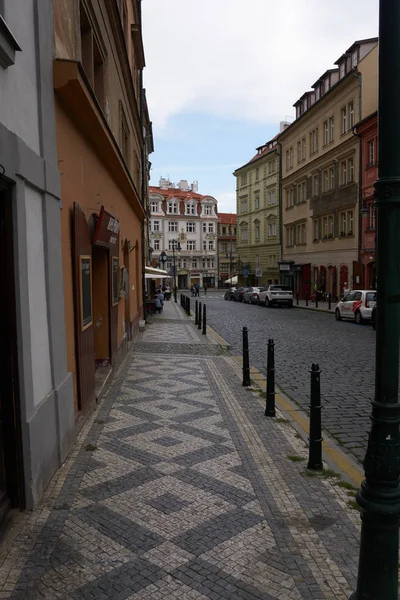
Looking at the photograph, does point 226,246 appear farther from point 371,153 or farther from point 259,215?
point 371,153

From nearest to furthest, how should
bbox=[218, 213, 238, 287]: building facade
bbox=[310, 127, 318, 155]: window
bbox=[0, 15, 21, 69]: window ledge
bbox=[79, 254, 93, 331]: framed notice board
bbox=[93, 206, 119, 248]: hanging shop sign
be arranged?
bbox=[0, 15, 21, 69]: window ledge < bbox=[79, 254, 93, 331]: framed notice board < bbox=[93, 206, 119, 248]: hanging shop sign < bbox=[310, 127, 318, 155]: window < bbox=[218, 213, 238, 287]: building facade

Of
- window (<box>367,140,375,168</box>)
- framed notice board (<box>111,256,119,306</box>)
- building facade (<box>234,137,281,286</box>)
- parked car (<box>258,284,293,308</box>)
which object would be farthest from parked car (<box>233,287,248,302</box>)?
framed notice board (<box>111,256,119,306</box>)

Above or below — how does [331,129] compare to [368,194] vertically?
above

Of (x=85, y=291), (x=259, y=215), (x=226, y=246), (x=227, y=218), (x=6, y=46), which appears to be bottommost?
(x=85, y=291)

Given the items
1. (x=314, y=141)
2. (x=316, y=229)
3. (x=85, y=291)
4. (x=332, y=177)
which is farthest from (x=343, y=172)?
(x=85, y=291)

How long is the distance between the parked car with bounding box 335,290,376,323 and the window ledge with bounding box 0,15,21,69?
1852 cm

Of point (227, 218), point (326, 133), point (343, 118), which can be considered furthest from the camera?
point (227, 218)

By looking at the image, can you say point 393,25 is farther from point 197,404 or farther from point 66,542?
point 197,404

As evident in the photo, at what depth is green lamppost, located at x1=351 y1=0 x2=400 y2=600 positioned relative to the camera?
236cm

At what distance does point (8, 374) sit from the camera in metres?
3.80

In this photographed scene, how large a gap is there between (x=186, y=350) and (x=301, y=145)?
34264 millimetres

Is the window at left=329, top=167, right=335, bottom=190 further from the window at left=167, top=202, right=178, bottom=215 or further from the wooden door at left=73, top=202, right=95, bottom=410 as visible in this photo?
the window at left=167, top=202, right=178, bottom=215

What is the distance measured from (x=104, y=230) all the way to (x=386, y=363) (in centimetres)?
610

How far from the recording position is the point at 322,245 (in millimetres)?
37344
